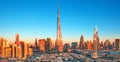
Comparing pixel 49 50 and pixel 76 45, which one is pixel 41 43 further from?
pixel 76 45

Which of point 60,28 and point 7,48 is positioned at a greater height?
point 60,28

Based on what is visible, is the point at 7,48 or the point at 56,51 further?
the point at 56,51

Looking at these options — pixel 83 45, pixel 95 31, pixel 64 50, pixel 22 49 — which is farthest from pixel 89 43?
pixel 22 49

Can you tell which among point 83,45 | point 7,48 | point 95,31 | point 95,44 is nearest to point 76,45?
point 83,45

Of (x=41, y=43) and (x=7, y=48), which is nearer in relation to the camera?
(x=7, y=48)

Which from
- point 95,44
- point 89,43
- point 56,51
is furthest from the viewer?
point 89,43

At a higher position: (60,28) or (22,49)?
(60,28)

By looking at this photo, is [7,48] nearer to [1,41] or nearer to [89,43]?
[1,41]

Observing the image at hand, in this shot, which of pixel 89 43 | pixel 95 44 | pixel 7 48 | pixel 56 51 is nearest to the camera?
pixel 7 48

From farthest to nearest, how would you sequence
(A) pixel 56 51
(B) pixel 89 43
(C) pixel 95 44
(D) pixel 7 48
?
1. (B) pixel 89 43
2. (C) pixel 95 44
3. (A) pixel 56 51
4. (D) pixel 7 48
